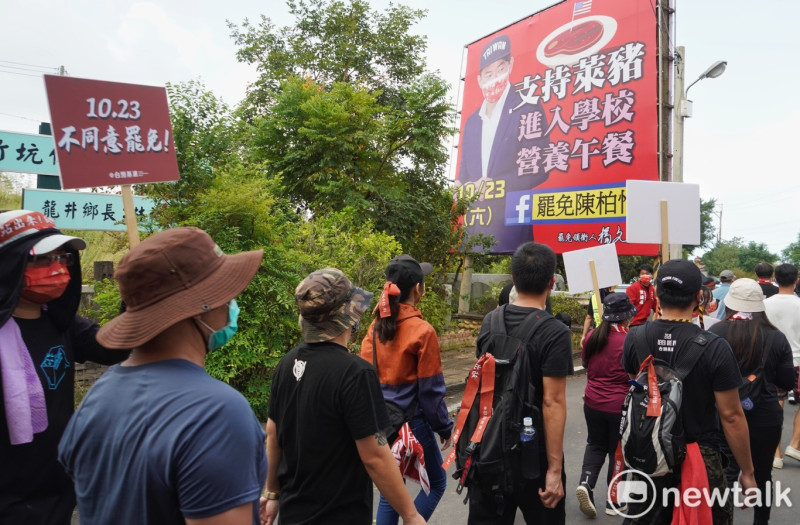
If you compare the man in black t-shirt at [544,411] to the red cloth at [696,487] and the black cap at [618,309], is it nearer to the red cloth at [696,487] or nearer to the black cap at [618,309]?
the red cloth at [696,487]

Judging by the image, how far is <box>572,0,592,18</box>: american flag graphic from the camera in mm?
→ 12438

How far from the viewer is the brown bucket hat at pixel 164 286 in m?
1.27

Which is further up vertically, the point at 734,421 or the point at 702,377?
the point at 702,377

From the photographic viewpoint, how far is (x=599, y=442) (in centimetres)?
406

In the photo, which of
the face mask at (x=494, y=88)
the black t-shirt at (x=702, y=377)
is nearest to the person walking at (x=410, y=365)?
the black t-shirt at (x=702, y=377)

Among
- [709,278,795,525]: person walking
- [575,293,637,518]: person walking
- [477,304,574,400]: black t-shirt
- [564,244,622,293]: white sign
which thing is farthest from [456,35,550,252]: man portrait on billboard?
[477,304,574,400]: black t-shirt

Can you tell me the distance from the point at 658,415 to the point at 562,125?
11297 millimetres

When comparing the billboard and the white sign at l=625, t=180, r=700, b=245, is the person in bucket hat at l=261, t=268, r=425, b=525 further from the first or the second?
the billboard

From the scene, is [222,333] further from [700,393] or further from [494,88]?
[494,88]

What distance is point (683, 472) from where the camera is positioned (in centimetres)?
253

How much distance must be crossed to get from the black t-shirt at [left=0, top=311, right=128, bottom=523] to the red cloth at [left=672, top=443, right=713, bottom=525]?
8.74 feet

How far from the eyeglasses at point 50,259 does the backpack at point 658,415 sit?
106 inches

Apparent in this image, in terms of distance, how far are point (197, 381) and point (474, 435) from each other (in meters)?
1.62

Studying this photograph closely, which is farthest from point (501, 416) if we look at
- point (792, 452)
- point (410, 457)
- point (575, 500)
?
point (792, 452)
